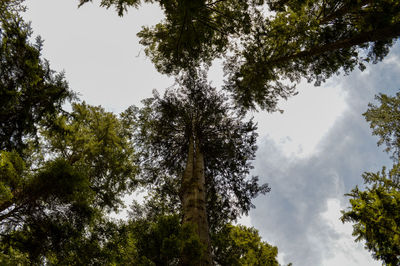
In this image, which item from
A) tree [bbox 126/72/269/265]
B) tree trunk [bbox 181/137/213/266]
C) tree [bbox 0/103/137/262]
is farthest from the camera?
tree [bbox 126/72/269/265]

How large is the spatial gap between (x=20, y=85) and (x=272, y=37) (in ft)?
23.6

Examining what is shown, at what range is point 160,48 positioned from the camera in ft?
27.8

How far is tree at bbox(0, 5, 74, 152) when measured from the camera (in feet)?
14.4

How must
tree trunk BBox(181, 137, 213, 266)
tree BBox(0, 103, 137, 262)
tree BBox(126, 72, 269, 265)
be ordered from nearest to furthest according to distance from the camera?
tree trunk BBox(181, 137, 213, 266) < tree BBox(0, 103, 137, 262) < tree BBox(126, 72, 269, 265)

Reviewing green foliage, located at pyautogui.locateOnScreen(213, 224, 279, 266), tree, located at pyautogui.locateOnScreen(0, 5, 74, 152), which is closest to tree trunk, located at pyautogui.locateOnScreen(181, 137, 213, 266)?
tree, located at pyautogui.locateOnScreen(0, 5, 74, 152)

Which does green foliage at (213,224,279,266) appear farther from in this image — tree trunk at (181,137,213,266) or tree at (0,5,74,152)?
tree at (0,5,74,152)

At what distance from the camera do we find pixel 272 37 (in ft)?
23.2

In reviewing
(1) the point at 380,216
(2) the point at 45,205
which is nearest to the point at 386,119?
(1) the point at 380,216

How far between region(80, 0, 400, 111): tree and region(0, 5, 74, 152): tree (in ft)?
6.82

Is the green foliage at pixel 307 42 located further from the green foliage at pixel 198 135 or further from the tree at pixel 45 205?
the tree at pixel 45 205

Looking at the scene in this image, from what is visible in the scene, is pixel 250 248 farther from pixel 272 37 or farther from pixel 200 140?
pixel 272 37

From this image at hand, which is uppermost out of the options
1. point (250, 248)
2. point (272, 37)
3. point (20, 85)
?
point (272, 37)

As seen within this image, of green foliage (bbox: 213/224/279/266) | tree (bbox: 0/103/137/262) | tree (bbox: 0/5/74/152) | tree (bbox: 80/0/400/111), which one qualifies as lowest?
tree (bbox: 0/103/137/262)

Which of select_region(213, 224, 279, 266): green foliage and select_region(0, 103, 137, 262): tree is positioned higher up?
select_region(213, 224, 279, 266): green foliage
